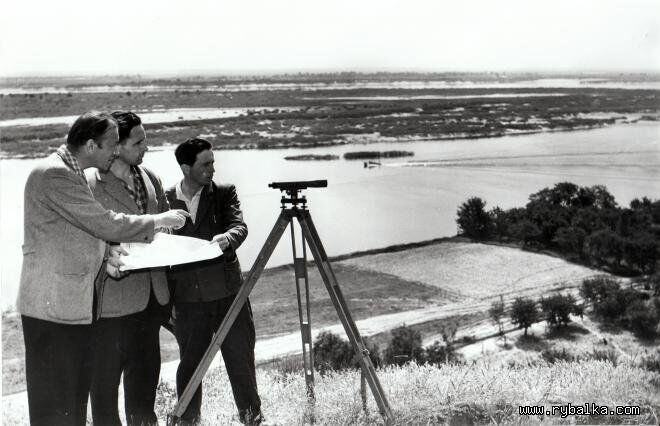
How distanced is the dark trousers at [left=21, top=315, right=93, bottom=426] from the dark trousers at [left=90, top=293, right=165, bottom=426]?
0.26 m

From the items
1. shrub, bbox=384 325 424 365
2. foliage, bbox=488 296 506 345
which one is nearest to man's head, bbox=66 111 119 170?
shrub, bbox=384 325 424 365

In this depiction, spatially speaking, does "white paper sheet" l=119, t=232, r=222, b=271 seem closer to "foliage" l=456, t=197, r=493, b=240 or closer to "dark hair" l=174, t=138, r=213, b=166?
"dark hair" l=174, t=138, r=213, b=166

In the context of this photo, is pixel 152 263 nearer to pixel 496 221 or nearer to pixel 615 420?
pixel 615 420

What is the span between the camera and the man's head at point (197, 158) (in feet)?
10.3

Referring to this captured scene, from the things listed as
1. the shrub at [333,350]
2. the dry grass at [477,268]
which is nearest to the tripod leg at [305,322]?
the shrub at [333,350]

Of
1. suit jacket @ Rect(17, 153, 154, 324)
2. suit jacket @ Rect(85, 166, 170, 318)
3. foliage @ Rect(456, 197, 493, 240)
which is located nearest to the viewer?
suit jacket @ Rect(17, 153, 154, 324)

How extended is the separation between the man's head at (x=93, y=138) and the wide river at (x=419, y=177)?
10827mm

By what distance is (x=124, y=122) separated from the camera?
9.36ft

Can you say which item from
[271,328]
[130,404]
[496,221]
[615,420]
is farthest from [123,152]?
[496,221]

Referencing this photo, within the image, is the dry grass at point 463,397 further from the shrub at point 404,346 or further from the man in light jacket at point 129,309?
the shrub at point 404,346

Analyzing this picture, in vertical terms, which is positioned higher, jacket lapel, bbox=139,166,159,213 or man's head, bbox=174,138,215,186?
man's head, bbox=174,138,215,186

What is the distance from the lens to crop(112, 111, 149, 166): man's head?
285 cm

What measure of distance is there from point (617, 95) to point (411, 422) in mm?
37052

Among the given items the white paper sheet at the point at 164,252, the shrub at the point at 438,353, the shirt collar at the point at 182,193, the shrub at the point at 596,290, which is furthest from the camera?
the shrub at the point at 596,290
